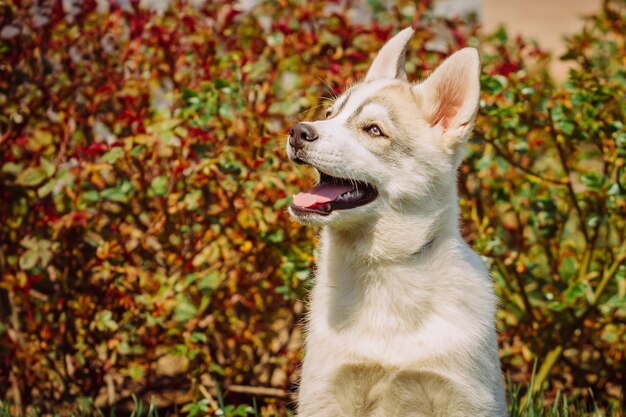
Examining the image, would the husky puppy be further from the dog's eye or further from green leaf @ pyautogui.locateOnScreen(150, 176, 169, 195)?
green leaf @ pyautogui.locateOnScreen(150, 176, 169, 195)

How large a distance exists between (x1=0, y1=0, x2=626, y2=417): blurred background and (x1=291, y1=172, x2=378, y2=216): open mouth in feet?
2.27

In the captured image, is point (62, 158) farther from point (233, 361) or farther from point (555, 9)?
point (555, 9)

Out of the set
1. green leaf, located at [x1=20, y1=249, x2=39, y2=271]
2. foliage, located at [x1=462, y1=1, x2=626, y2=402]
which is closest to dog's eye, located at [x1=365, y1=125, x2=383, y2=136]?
foliage, located at [x1=462, y1=1, x2=626, y2=402]

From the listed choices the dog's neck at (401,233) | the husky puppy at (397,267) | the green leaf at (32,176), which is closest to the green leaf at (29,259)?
the green leaf at (32,176)

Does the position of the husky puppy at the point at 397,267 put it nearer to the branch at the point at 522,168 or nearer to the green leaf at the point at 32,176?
the branch at the point at 522,168

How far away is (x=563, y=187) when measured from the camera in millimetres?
4355

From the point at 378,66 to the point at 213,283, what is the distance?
124 centimetres

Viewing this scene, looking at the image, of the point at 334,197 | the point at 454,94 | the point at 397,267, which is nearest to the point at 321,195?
the point at 334,197

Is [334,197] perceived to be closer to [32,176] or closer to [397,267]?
[397,267]

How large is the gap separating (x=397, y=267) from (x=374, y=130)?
52 centimetres

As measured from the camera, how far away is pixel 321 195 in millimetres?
3033

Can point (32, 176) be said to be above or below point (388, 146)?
below

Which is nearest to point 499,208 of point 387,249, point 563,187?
point 563,187

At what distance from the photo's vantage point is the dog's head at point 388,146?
291 cm
